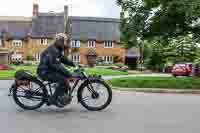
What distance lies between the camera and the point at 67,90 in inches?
396

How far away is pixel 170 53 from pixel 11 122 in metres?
59.8

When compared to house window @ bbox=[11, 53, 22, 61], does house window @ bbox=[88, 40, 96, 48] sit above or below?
above

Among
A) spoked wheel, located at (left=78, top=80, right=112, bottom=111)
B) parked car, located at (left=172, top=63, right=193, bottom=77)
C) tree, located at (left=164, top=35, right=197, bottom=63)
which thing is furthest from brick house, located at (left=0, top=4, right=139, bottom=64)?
spoked wheel, located at (left=78, top=80, right=112, bottom=111)

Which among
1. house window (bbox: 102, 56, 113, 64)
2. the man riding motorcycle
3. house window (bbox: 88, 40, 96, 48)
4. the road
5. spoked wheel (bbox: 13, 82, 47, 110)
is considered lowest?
the road

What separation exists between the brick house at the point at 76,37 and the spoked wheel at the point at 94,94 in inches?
2791

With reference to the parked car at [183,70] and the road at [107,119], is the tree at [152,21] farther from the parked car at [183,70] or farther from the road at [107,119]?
the parked car at [183,70]

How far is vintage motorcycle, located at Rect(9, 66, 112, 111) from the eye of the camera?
33.1 feet

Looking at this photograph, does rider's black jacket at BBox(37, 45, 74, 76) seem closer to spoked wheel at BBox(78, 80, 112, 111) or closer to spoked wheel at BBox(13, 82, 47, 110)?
spoked wheel at BBox(13, 82, 47, 110)

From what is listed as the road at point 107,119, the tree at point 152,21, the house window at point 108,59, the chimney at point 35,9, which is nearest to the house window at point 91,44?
the house window at point 108,59

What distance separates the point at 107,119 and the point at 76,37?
2879 inches

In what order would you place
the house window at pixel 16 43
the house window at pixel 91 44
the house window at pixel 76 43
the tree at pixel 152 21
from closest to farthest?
the tree at pixel 152 21
the house window at pixel 76 43
the house window at pixel 91 44
the house window at pixel 16 43

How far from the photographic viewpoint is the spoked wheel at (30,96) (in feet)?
33.1

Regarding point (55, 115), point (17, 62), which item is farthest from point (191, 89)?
point (17, 62)

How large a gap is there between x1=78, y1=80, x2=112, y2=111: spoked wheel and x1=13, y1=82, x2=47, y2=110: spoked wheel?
2.78 ft
